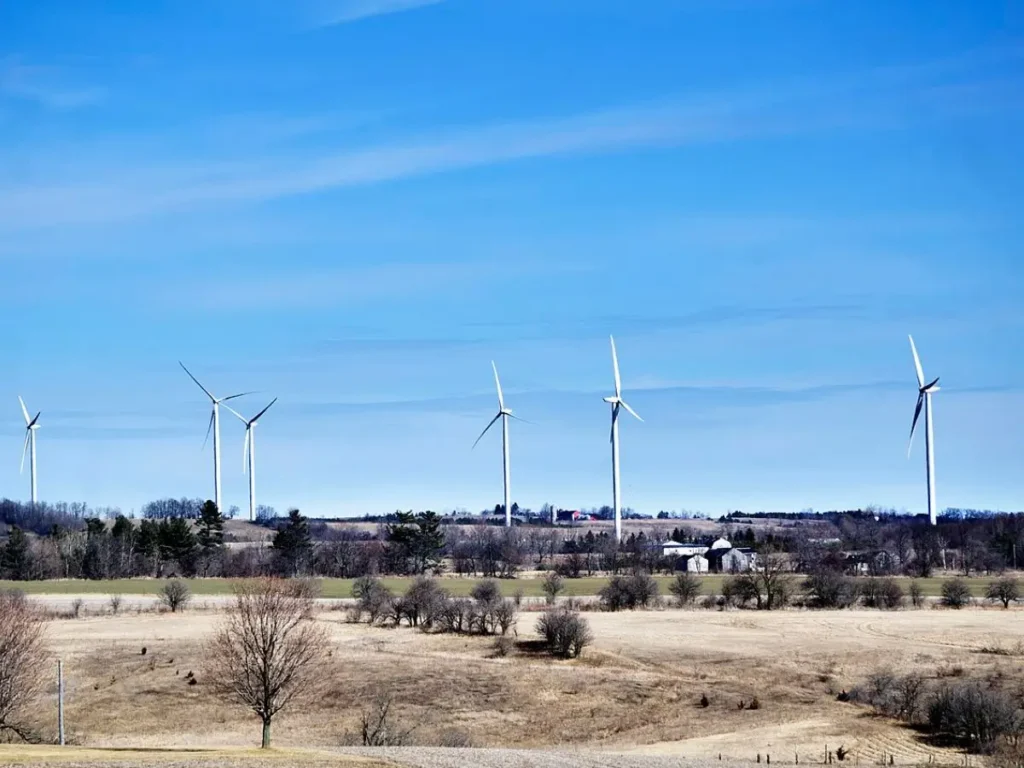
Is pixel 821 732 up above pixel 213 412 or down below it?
below

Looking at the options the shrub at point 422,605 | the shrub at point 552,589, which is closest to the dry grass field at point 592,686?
the shrub at point 422,605

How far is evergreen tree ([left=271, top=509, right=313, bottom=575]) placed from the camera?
564 feet

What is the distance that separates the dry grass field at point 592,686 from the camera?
62719 millimetres

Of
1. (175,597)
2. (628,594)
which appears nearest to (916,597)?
(628,594)

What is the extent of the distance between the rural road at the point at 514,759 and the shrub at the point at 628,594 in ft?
193

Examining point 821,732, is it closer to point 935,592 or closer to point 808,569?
point 935,592

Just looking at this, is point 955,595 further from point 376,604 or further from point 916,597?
point 376,604

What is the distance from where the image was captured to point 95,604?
389 feet

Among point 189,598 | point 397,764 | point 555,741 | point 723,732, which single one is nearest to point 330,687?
point 555,741

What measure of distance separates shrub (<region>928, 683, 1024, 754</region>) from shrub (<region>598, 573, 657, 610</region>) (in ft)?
158

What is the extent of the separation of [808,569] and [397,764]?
109884mm

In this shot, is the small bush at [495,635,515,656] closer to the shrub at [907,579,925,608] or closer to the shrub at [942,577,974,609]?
the shrub at [907,579,925,608]

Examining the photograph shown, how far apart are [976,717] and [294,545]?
120619 millimetres

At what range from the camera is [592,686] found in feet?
243
